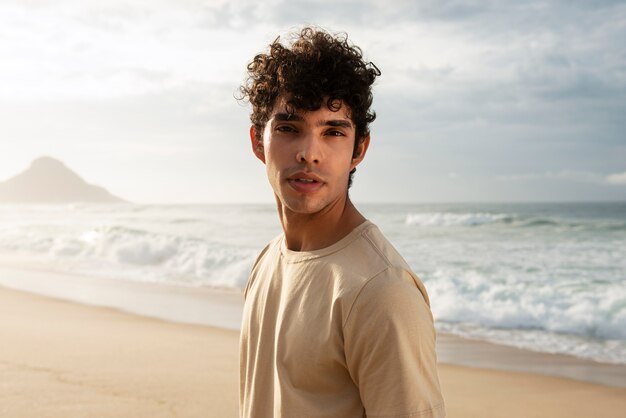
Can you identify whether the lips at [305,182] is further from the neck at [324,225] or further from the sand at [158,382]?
the sand at [158,382]

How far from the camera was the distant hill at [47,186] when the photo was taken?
441ft

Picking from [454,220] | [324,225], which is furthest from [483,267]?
[454,220]

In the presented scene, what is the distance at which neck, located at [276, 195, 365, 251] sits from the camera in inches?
69.8

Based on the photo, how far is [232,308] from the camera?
9.77 metres

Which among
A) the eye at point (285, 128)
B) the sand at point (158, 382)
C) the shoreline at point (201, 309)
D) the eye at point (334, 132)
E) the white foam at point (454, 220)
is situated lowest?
the sand at point (158, 382)

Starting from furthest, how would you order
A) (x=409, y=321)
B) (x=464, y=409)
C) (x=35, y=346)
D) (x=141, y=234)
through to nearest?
1. (x=141, y=234)
2. (x=35, y=346)
3. (x=464, y=409)
4. (x=409, y=321)

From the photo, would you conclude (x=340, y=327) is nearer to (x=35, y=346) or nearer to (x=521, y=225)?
(x=35, y=346)

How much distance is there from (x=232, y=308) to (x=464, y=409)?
5.33m

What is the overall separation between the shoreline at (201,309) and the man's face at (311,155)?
5072 millimetres

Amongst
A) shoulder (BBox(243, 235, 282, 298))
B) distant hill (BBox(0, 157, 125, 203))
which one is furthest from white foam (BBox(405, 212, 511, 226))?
distant hill (BBox(0, 157, 125, 203))

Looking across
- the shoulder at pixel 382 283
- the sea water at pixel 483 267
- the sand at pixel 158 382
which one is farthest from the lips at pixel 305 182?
the sea water at pixel 483 267

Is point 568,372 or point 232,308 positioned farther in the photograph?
point 232,308

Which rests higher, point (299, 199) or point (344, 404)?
point (299, 199)

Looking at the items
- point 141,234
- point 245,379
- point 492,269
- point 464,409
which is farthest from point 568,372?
point 141,234
